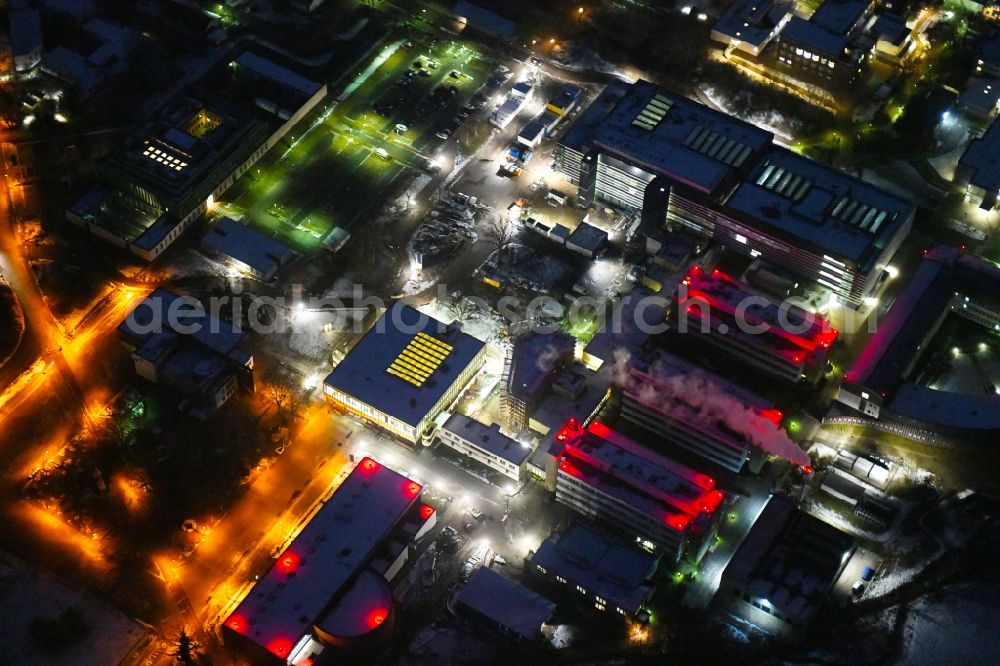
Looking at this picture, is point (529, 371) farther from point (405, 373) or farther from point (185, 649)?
point (185, 649)

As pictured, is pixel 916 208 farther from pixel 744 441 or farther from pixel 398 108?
pixel 398 108

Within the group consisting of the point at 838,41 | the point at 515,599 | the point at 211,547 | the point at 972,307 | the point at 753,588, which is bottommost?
the point at 211,547

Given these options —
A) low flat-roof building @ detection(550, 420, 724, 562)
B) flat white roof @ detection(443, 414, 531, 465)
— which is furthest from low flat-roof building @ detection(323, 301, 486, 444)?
low flat-roof building @ detection(550, 420, 724, 562)

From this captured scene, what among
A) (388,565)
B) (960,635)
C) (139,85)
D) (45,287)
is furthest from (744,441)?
(139,85)

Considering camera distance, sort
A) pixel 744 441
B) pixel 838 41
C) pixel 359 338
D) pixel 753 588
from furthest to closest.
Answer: pixel 838 41
pixel 359 338
pixel 744 441
pixel 753 588

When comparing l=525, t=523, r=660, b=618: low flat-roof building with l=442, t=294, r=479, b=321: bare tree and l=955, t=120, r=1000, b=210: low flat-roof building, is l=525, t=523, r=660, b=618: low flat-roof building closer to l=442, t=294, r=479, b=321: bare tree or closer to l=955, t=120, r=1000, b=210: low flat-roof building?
l=442, t=294, r=479, b=321: bare tree

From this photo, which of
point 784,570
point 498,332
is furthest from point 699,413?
point 498,332
